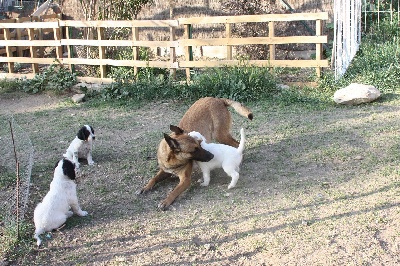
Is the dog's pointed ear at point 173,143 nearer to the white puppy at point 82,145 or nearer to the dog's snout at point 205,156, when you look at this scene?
the dog's snout at point 205,156

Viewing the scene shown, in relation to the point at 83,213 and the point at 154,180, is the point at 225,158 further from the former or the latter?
the point at 83,213

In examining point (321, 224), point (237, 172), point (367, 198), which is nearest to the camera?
point (321, 224)

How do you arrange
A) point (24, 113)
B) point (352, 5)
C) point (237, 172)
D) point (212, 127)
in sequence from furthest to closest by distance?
point (352, 5)
point (24, 113)
point (212, 127)
point (237, 172)

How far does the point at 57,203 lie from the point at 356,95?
5.88 meters

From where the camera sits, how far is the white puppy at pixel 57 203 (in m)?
4.60

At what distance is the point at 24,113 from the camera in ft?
31.4

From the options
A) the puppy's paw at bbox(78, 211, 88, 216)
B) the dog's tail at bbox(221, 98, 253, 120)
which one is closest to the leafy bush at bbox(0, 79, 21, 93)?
the dog's tail at bbox(221, 98, 253, 120)

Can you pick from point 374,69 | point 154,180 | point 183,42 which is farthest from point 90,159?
point 374,69

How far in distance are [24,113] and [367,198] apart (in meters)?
6.93

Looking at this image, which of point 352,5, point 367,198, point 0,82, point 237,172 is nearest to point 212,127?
point 237,172

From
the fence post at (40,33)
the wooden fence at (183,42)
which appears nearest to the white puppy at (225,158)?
the wooden fence at (183,42)

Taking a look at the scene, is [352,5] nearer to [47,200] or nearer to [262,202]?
[262,202]

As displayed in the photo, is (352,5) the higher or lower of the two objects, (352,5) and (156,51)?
the higher

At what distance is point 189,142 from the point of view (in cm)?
543
